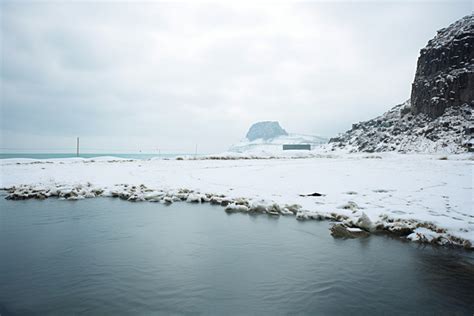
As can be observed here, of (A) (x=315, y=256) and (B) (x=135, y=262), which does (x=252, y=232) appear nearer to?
(A) (x=315, y=256)

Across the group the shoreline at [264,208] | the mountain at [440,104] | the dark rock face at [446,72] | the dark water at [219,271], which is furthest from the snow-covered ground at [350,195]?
the dark rock face at [446,72]

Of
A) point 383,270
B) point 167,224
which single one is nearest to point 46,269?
point 167,224

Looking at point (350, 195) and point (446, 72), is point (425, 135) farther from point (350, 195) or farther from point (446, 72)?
point (350, 195)

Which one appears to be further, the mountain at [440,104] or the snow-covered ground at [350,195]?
the mountain at [440,104]

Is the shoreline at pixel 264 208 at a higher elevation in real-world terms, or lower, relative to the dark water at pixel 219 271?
higher

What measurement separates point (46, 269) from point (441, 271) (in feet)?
29.1

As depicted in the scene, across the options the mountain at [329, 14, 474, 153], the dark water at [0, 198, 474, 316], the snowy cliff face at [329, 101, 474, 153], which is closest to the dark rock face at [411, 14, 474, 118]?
the mountain at [329, 14, 474, 153]

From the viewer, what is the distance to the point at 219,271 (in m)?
5.97

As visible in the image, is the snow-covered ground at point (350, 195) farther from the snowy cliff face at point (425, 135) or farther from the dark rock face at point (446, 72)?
the dark rock face at point (446, 72)

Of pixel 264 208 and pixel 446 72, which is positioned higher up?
pixel 446 72

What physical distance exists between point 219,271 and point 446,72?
9000cm

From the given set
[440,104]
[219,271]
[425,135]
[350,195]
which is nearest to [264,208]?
[350,195]

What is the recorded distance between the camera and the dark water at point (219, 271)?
15.2 feet

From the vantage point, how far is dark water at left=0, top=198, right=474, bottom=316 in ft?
15.2
